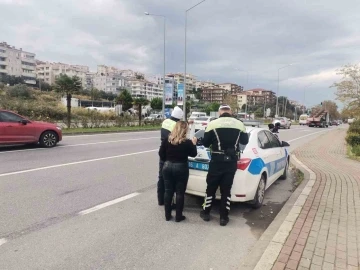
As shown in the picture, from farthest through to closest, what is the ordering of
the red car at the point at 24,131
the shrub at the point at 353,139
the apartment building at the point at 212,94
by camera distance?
the apartment building at the point at 212,94 → the shrub at the point at 353,139 → the red car at the point at 24,131

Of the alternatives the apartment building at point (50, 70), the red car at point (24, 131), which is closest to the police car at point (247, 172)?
the red car at point (24, 131)

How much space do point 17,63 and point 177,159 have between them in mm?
116753

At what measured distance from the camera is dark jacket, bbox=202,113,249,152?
4422 mm

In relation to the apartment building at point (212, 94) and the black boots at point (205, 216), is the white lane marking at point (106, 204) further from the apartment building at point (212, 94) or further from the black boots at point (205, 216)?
the apartment building at point (212, 94)

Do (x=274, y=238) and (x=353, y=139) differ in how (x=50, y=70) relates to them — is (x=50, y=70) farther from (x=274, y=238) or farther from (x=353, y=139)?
(x=274, y=238)

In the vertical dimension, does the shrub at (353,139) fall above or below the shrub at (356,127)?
below

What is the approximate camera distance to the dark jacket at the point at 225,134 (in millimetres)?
4422

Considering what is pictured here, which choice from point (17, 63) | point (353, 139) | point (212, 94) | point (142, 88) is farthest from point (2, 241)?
point (142, 88)

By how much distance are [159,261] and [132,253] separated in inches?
14.8

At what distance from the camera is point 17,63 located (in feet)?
338

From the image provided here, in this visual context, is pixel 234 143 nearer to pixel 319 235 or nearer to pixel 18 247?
pixel 319 235

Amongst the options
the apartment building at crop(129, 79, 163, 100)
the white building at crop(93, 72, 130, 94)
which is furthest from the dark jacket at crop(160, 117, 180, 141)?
the white building at crop(93, 72, 130, 94)

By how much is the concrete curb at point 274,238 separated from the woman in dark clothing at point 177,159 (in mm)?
1389

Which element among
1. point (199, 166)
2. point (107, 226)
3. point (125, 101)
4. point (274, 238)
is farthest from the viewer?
point (125, 101)
